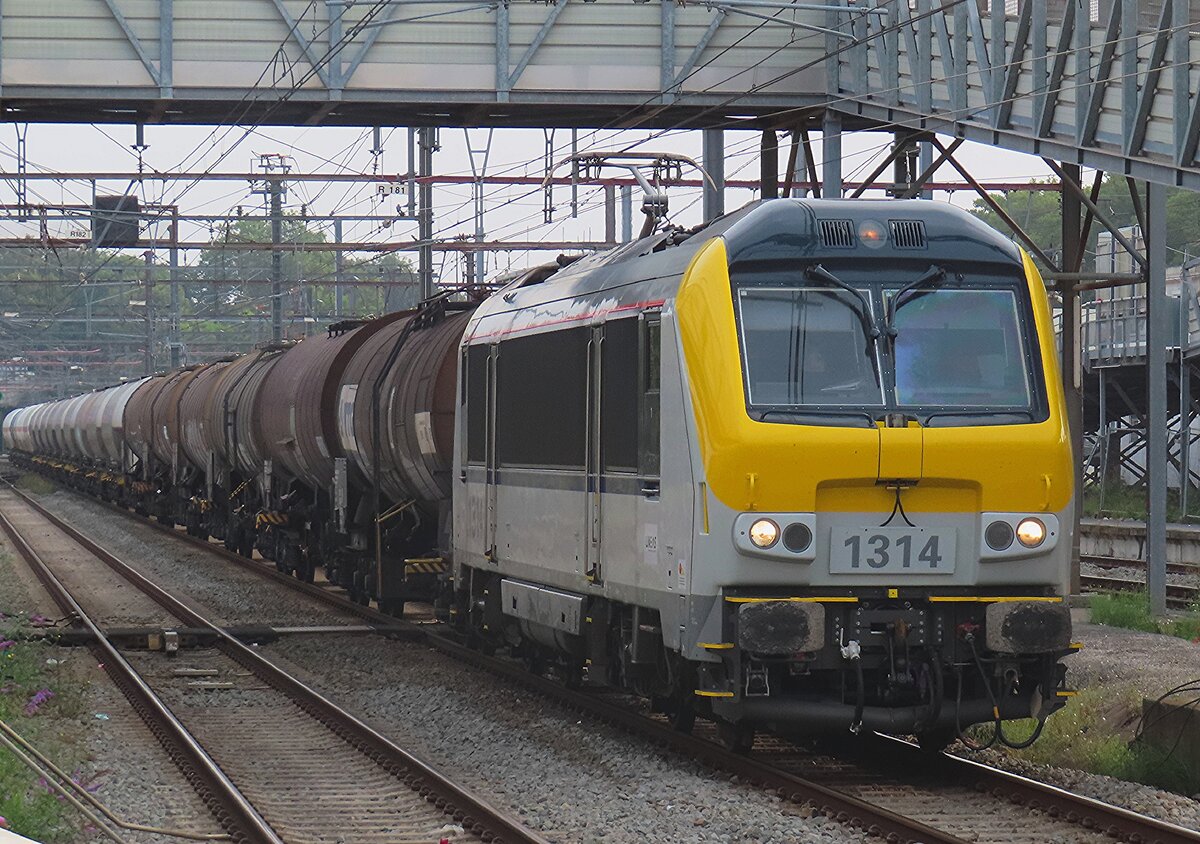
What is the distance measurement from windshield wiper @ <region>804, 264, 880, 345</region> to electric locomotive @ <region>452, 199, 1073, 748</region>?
0.02 metres

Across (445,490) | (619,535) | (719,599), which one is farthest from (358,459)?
(719,599)

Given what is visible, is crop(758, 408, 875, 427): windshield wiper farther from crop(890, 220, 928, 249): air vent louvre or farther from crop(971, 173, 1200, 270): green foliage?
crop(971, 173, 1200, 270): green foliage

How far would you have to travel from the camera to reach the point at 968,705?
10.4 m

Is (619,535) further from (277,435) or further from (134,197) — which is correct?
(134,197)

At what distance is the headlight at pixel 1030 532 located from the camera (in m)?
10.4

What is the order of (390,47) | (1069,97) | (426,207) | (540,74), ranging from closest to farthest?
(1069,97)
(390,47)
(540,74)
(426,207)

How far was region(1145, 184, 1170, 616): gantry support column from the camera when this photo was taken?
1922cm

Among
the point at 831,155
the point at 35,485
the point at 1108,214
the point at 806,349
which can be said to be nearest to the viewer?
the point at 806,349

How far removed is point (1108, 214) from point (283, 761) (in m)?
71.4

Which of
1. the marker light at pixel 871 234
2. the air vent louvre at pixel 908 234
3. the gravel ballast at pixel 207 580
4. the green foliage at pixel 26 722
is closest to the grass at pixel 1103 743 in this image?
the air vent louvre at pixel 908 234

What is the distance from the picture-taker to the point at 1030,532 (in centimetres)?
1038

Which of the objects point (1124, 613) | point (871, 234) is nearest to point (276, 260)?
point (1124, 613)

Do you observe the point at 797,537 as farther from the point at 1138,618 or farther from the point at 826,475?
the point at 1138,618

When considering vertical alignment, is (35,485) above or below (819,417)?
below
